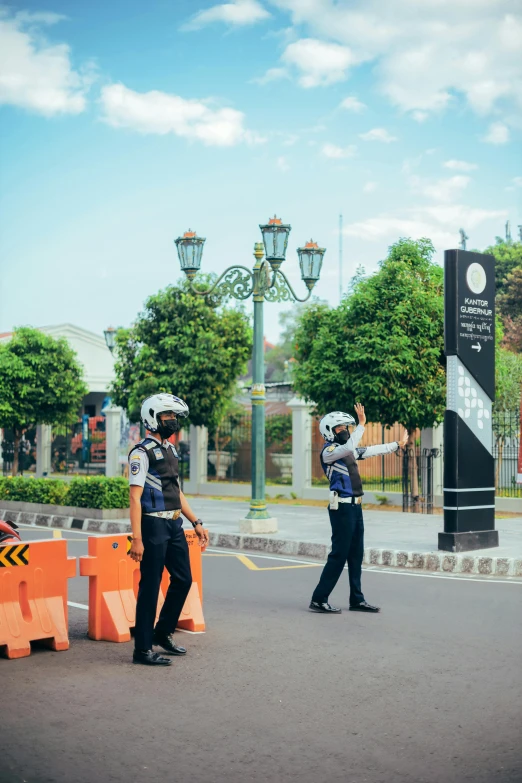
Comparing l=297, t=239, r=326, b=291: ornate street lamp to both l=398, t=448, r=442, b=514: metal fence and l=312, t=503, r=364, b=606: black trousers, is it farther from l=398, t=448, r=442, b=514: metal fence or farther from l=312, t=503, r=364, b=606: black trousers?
l=312, t=503, r=364, b=606: black trousers

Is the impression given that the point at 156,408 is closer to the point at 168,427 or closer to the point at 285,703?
the point at 168,427

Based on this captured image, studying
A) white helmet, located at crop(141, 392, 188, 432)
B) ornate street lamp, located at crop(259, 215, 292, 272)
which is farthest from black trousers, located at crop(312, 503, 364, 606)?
ornate street lamp, located at crop(259, 215, 292, 272)

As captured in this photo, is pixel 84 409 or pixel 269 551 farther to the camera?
pixel 84 409

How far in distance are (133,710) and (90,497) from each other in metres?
13.1

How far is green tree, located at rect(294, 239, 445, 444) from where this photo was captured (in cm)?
1928

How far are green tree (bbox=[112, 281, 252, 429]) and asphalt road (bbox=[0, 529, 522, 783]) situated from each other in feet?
52.4

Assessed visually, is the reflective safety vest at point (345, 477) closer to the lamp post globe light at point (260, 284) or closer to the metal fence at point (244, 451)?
the lamp post globe light at point (260, 284)

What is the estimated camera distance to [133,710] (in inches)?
231

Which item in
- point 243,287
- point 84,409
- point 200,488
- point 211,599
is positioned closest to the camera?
point 211,599

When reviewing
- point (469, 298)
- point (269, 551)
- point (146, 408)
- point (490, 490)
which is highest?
point (469, 298)

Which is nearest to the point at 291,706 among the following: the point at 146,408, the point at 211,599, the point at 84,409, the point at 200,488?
the point at 146,408

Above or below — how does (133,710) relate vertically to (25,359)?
below

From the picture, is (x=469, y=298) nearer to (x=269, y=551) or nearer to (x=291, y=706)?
(x=269, y=551)

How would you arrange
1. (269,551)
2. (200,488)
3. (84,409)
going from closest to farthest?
1. (269,551)
2. (200,488)
3. (84,409)
